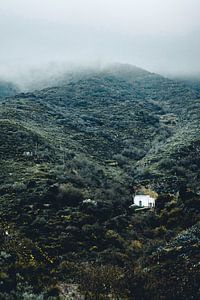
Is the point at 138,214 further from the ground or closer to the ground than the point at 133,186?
further from the ground

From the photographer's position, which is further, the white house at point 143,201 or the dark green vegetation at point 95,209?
the white house at point 143,201

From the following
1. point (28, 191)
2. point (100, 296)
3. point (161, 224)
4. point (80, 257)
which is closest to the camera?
point (100, 296)

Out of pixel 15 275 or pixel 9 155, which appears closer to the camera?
pixel 15 275

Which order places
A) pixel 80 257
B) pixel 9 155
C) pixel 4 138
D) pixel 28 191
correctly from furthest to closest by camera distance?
pixel 4 138, pixel 9 155, pixel 28 191, pixel 80 257

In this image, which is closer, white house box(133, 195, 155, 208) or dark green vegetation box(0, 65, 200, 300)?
dark green vegetation box(0, 65, 200, 300)

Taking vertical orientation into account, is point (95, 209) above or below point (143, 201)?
above

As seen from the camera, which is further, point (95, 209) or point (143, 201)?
Result: point (143, 201)

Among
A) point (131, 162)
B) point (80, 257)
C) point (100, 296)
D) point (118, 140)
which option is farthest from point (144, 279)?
point (118, 140)

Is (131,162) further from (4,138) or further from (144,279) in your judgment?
(144,279)
